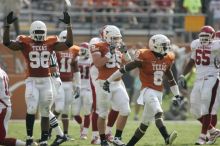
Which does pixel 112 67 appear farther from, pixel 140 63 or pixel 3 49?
pixel 3 49

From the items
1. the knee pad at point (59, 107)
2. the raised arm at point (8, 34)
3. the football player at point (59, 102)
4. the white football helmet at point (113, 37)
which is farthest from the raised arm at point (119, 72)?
the knee pad at point (59, 107)

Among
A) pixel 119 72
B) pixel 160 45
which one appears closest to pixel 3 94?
pixel 119 72

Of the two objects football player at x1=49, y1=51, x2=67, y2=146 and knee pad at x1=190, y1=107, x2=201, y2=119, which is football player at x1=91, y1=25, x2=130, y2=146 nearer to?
football player at x1=49, y1=51, x2=67, y2=146

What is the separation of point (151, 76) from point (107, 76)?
892 mm

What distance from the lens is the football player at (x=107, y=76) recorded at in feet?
39.5

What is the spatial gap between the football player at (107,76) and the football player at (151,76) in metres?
0.29

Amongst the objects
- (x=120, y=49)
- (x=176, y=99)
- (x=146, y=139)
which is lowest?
(x=146, y=139)

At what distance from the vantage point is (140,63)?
11633mm

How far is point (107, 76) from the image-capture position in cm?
1230

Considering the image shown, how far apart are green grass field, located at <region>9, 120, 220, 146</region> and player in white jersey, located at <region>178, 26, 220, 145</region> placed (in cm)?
46

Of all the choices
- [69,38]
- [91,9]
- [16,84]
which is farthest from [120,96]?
[91,9]

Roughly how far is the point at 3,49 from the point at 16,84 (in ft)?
4.36

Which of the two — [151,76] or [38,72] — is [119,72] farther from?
[38,72]

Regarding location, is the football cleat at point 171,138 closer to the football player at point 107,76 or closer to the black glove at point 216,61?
the football player at point 107,76
